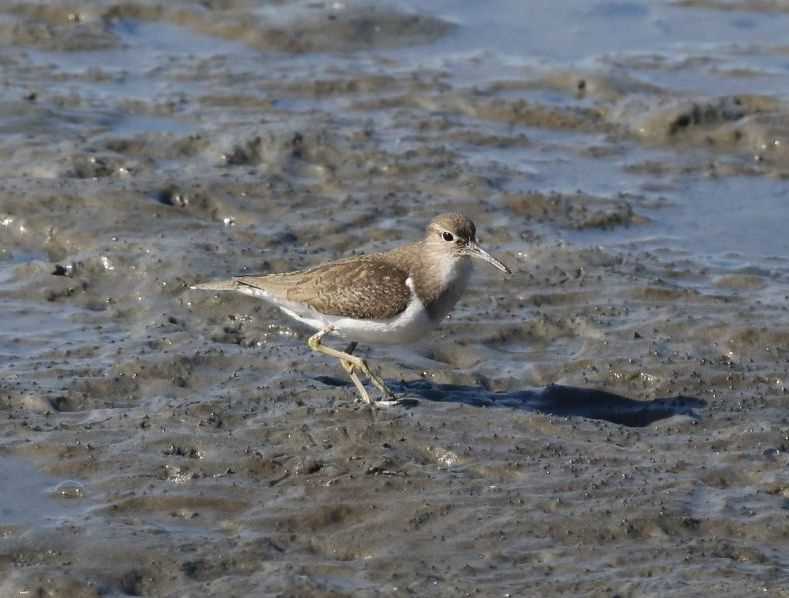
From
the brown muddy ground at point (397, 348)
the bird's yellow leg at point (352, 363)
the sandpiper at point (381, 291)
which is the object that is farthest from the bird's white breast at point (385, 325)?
the brown muddy ground at point (397, 348)

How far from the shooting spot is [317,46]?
1652 cm

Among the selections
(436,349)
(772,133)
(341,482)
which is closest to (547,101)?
(772,133)

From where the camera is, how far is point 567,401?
990 centimetres

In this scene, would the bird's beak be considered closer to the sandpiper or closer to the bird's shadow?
the sandpiper

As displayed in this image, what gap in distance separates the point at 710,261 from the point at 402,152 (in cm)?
324

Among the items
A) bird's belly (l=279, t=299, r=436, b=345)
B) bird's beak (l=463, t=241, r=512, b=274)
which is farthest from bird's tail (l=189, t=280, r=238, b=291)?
bird's beak (l=463, t=241, r=512, b=274)

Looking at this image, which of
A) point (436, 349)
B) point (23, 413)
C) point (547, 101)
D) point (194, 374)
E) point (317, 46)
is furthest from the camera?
point (317, 46)

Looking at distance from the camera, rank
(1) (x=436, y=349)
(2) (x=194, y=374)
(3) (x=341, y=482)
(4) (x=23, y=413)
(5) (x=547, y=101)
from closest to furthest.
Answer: (3) (x=341, y=482)
(4) (x=23, y=413)
(2) (x=194, y=374)
(1) (x=436, y=349)
(5) (x=547, y=101)

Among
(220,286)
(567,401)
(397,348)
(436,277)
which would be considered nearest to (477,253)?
(436,277)

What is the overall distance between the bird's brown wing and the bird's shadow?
2.01ft

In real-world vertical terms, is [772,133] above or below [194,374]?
above

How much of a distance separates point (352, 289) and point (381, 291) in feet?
0.65

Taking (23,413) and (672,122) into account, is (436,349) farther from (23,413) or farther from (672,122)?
(672,122)

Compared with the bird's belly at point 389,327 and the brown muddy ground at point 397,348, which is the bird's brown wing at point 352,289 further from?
the brown muddy ground at point 397,348
